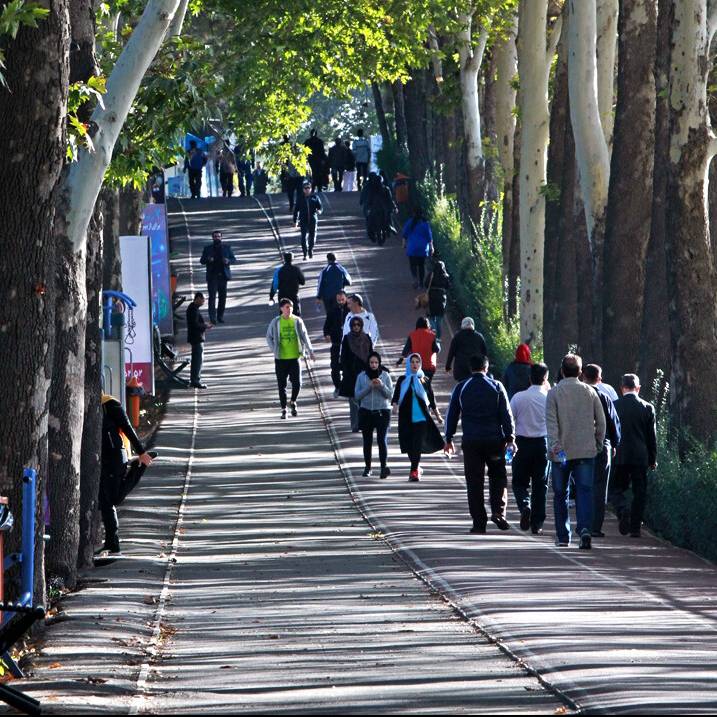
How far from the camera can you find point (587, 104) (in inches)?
984

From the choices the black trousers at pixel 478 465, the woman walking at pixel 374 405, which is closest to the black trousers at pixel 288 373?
the woman walking at pixel 374 405

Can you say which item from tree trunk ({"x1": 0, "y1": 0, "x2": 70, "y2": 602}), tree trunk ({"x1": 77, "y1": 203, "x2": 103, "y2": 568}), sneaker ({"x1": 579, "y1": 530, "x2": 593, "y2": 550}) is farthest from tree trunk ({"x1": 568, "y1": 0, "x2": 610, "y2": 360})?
tree trunk ({"x1": 0, "y1": 0, "x2": 70, "y2": 602})

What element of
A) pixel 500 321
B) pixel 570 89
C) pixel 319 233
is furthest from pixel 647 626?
pixel 319 233

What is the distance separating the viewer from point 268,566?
16.8 metres

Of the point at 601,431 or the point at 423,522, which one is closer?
the point at 601,431

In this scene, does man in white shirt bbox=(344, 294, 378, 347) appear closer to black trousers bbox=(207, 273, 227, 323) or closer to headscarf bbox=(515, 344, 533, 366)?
headscarf bbox=(515, 344, 533, 366)

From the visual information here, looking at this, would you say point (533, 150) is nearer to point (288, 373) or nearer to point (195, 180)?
point (288, 373)

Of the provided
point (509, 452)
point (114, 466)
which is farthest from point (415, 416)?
point (114, 466)

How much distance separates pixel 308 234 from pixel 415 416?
2391 cm

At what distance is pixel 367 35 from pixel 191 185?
102 feet

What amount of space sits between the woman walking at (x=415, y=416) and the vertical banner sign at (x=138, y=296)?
4817mm

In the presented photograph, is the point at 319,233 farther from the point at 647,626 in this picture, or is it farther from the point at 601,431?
the point at 647,626

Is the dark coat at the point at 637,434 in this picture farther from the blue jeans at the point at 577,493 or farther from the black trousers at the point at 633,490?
the blue jeans at the point at 577,493

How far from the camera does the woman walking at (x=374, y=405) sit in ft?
77.7
